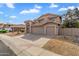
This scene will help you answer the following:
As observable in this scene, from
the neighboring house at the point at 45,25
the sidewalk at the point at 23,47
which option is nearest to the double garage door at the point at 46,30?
the neighboring house at the point at 45,25

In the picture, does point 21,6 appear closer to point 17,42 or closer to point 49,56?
point 17,42

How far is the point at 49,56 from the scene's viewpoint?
12.6ft

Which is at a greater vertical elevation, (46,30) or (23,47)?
(46,30)

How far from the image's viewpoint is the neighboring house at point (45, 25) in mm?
4039

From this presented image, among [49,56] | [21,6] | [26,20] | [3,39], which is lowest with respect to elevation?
[49,56]

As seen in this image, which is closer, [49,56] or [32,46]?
[49,56]

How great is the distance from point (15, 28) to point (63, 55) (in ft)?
3.39

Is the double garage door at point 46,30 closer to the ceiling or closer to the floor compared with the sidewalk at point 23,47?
closer to the ceiling

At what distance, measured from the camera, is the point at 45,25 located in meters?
4.14

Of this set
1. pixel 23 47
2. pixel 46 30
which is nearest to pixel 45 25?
pixel 46 30

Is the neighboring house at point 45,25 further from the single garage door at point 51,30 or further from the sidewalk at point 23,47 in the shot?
the sidewalk at point 23,47

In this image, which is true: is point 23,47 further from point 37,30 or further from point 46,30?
point 46,30

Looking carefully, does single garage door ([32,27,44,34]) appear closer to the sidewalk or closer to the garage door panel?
the garage door panel

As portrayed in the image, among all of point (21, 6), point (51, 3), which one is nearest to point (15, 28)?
point (21, 6)
